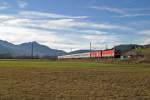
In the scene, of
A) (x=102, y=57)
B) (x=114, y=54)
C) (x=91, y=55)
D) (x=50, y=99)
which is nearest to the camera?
(x=50, y=99)

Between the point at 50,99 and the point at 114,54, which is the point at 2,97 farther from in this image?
the point at 114,54

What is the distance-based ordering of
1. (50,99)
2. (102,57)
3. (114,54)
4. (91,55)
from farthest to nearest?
(91,55)
(102,57)
(114,54)
(50,99)

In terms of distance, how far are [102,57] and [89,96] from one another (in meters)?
109

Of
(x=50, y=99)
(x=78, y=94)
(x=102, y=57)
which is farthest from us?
(x=102, y=57)

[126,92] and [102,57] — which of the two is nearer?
[126,92]

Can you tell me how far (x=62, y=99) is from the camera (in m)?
18.7

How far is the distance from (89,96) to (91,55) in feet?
411

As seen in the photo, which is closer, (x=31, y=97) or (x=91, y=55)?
(x=31, y=97)

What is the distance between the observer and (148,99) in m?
18.9

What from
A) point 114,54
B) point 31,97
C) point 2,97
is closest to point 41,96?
point 31,97

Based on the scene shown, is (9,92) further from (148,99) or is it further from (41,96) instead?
(148,99)

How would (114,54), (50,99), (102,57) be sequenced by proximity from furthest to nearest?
1. (102,57)
2. (114,54)
3. (50,99)

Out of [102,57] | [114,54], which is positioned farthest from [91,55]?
[114,54]

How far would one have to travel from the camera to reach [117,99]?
18.8 meters
